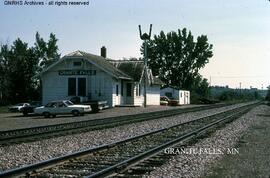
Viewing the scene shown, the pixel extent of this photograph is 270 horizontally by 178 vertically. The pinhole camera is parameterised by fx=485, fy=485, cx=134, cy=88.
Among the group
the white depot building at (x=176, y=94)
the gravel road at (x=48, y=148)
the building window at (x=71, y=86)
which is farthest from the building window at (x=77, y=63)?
the white depot building at (x=176, y=94)

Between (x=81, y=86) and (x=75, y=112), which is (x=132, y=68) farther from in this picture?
(x=75, y=112)

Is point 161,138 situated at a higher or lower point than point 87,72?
lower

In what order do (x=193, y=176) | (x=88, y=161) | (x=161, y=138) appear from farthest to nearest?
(x=161, y=138) < (x=88, y=161) < (x=193, y=176)

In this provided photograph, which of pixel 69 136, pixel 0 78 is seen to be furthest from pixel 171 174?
pixel 0 78

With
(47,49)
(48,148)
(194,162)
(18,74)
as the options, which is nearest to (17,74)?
(18,74)

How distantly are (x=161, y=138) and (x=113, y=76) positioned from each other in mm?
30094

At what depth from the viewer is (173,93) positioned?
267 ft

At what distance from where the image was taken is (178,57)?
10650 cm

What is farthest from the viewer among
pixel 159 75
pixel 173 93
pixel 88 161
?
pixel 159 75

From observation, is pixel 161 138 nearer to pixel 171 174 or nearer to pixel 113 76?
pixel 171 174

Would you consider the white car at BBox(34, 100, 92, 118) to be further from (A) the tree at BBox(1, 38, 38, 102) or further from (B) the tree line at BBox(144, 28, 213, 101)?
(B) the tree line at BBox(144, 28, 213, 101)

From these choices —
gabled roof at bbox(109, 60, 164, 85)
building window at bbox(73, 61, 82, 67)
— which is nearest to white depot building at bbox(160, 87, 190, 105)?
gabled roof at bbox(109, 60, 164, 85)

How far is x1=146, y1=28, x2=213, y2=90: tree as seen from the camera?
342ft

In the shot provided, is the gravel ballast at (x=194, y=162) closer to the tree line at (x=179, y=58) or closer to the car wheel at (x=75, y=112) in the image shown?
the car wheel at (x=75, y=112)
